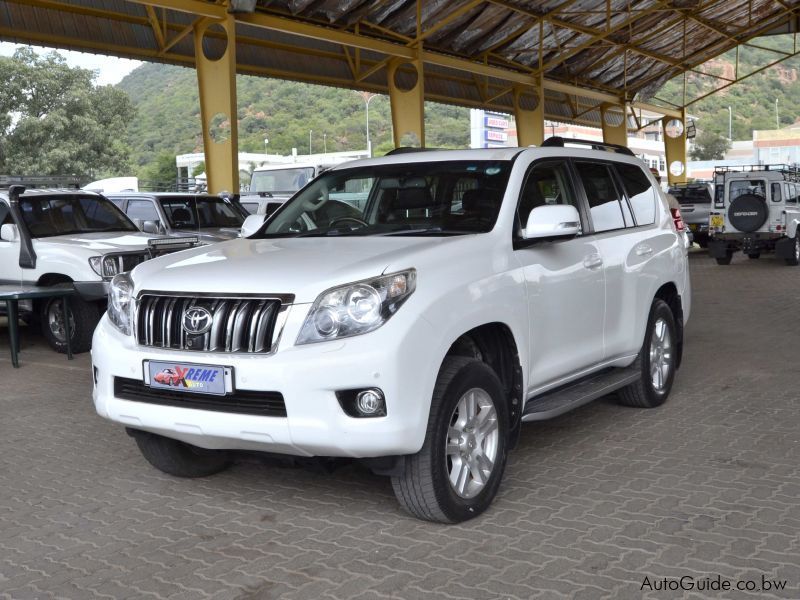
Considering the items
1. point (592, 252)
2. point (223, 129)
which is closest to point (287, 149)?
point (223, 129)

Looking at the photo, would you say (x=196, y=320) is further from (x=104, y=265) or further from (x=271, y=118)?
(x=271, y=118)

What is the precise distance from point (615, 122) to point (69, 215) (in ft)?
107

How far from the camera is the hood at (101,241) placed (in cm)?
926

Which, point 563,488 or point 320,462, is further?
point 563,488

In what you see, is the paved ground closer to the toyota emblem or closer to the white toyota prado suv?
the white toyota prado suv

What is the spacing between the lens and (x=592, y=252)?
5367 mm

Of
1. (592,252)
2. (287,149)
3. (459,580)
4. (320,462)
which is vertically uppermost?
(287,149)

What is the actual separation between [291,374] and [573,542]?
144 cm

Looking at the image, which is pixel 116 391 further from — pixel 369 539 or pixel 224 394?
pixel 369 539

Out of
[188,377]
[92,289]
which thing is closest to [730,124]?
[92,289]

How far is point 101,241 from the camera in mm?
9523

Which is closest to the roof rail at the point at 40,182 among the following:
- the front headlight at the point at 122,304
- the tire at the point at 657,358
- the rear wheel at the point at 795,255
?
the front headlight at the point at 122,304

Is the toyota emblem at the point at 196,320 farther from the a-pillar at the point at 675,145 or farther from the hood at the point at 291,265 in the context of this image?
the a-pillar at the point at 675,145

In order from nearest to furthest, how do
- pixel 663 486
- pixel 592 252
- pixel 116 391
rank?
1. pixel 116 391
2. pixel 663 486
3. pixel 592 252
